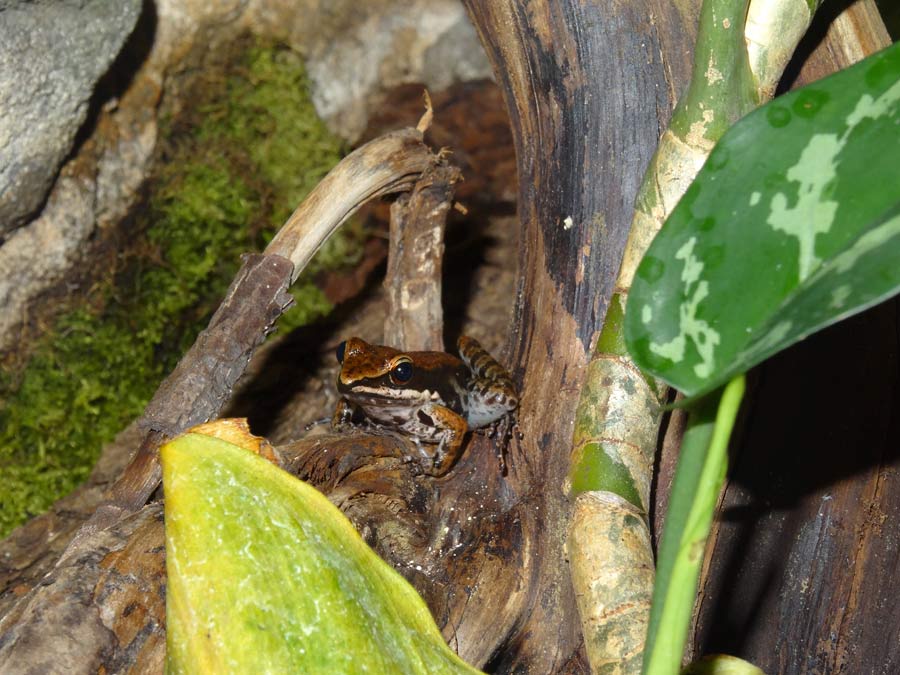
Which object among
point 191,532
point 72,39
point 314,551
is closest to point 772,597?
point 314,551

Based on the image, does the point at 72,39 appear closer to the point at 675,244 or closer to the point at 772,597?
the point at 675,244

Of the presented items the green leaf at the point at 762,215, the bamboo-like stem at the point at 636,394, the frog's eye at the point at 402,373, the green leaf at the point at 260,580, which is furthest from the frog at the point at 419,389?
the green leaf at the point at 762,215

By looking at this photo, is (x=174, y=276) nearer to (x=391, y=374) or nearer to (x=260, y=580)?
(x=391, y=374)

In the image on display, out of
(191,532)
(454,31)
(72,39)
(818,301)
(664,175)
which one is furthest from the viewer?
(454,31)

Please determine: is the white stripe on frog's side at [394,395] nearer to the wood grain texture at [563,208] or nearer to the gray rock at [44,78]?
the wood grain texture at [563,208]

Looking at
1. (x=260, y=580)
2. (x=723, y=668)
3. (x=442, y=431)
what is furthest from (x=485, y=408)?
(x=260, y=580)
